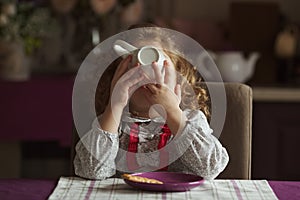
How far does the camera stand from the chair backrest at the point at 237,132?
1.82 m

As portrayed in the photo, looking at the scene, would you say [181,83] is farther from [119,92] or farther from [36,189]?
[36,189]

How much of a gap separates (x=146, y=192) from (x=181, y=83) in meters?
0.34

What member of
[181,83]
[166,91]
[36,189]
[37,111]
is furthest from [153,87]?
[37,111]

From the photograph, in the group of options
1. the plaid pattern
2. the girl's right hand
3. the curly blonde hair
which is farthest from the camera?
the curly blonde hair

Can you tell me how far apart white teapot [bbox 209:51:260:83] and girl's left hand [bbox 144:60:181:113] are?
5.45 ft

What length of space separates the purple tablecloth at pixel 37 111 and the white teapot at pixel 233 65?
25.9 inches

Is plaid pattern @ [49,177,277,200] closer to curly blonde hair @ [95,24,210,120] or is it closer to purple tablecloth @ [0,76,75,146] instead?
curly blonde hair @ [95,24,210,120]

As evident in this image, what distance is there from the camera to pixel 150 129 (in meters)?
1.71

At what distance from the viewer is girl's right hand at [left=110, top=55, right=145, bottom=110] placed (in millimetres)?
1562

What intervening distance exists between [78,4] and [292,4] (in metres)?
1.01

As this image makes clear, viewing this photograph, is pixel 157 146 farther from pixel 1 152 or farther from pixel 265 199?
pixel 1 152

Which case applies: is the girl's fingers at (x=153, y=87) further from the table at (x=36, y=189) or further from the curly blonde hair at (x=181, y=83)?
the table at (x=36, y=189)

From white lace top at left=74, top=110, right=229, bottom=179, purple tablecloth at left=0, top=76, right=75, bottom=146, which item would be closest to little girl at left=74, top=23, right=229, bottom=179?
white lace top at left=74, top=110, right=229, bottom=179

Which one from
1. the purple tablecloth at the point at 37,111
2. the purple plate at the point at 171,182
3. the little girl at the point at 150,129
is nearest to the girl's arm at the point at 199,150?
the little girl at the point at 150,129
